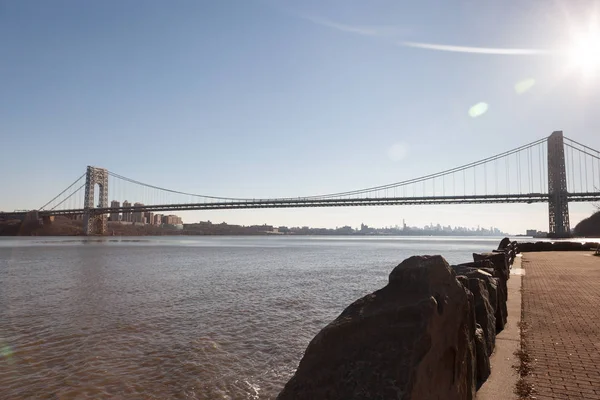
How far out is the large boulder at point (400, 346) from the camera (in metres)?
2.50

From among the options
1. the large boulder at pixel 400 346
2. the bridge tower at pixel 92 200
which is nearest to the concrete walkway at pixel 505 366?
the large boulder at pixel 400 346

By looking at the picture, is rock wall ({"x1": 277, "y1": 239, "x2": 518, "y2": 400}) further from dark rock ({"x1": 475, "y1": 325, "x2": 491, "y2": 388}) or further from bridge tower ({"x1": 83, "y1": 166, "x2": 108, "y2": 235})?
bridge tower ({"x1": 83, "y1": 166, "x2": 108, "y2": 235})

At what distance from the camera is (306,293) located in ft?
40.9

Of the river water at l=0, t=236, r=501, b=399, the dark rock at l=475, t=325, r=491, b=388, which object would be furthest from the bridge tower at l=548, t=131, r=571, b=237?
the dark rock at l=475, t=325, r=491, b=388

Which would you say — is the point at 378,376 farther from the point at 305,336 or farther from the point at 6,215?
the point at 6,215

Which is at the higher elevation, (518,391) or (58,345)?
(518,391)

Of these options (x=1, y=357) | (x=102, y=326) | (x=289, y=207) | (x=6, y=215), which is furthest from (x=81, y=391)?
(x=6, y=215)

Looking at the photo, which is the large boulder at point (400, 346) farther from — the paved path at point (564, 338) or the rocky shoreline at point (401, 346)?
the paved path at point (564, 338)

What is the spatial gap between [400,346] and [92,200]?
354ft

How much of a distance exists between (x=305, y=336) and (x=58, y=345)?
14.4 feet

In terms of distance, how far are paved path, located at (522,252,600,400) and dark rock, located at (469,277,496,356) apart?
49 centimetres

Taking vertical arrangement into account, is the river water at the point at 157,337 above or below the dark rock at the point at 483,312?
below

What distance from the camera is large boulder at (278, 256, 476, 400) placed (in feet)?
8.20

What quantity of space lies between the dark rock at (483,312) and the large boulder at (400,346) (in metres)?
1.66
